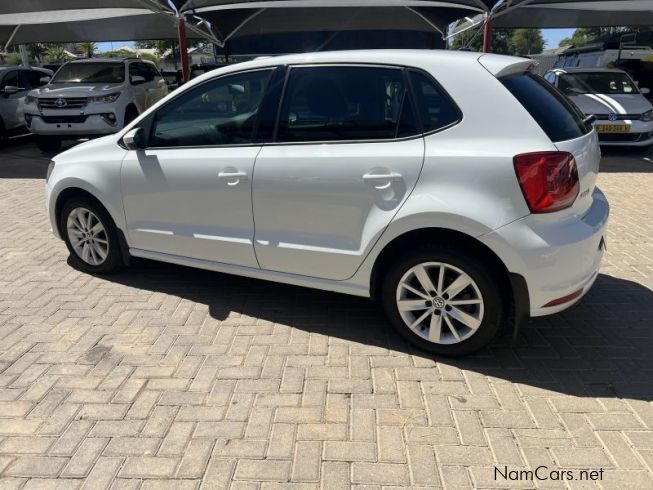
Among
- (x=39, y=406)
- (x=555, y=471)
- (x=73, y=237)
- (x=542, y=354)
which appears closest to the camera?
(x=555, y=471)

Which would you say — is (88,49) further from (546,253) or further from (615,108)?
(546,253)

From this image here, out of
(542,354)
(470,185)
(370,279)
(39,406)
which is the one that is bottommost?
(542,354)

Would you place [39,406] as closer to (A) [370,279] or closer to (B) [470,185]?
(A) [370,279]

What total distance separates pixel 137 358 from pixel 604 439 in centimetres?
255

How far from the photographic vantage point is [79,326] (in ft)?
11.9

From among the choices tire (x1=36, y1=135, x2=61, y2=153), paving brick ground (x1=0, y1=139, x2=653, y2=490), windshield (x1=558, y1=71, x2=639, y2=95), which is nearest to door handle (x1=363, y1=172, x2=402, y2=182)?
paving brick ground (x1=0, y1=139, x2=653, y2=490)

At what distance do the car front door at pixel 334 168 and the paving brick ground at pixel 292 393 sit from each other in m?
0.62

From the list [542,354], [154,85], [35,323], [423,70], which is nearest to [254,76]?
[423,70]

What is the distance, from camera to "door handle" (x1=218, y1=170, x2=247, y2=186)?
3385 mm

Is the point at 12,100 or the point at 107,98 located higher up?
the point at 107,98

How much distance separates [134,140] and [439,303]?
242 cm

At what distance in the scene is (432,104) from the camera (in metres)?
2.97

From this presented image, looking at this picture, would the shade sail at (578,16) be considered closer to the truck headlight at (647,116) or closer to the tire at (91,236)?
the truck headlight at (647,116)

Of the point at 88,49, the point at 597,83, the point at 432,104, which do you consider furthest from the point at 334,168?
the point at 88,49
